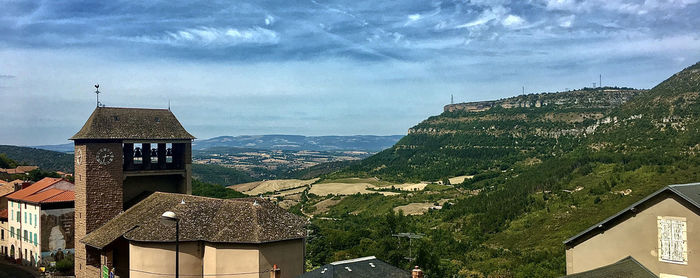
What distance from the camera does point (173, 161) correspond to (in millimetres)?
38188

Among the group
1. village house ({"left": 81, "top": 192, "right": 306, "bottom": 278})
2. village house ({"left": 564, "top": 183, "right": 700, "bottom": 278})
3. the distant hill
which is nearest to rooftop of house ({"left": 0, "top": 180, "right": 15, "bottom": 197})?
village house ({"left": 81, "top": 192, "right": 306, "bottom": 278})

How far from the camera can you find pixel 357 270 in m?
22.8

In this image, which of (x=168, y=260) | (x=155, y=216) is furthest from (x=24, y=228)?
(x=168, y=260)

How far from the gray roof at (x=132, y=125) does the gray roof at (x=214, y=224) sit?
6.40m

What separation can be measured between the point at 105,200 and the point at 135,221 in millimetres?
4852

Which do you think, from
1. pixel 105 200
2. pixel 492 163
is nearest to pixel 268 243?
pixel 105 200

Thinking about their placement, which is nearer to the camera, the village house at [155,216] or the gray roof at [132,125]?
the village house at [155,216]

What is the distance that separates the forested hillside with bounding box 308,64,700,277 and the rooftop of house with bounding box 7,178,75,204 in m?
24.3

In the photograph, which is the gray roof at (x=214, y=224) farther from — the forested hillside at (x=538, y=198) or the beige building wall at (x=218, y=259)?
the forested hillside at (x=538, y=198)

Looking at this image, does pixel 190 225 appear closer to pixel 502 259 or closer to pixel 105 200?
pixel 105 200

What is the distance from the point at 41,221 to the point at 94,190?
17966 mm

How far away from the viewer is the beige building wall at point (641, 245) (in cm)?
1664

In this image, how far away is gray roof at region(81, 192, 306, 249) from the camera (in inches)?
1053

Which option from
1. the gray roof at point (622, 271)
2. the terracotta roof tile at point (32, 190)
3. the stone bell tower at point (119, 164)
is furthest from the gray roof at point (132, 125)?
the gray roof at point (622, 271)
